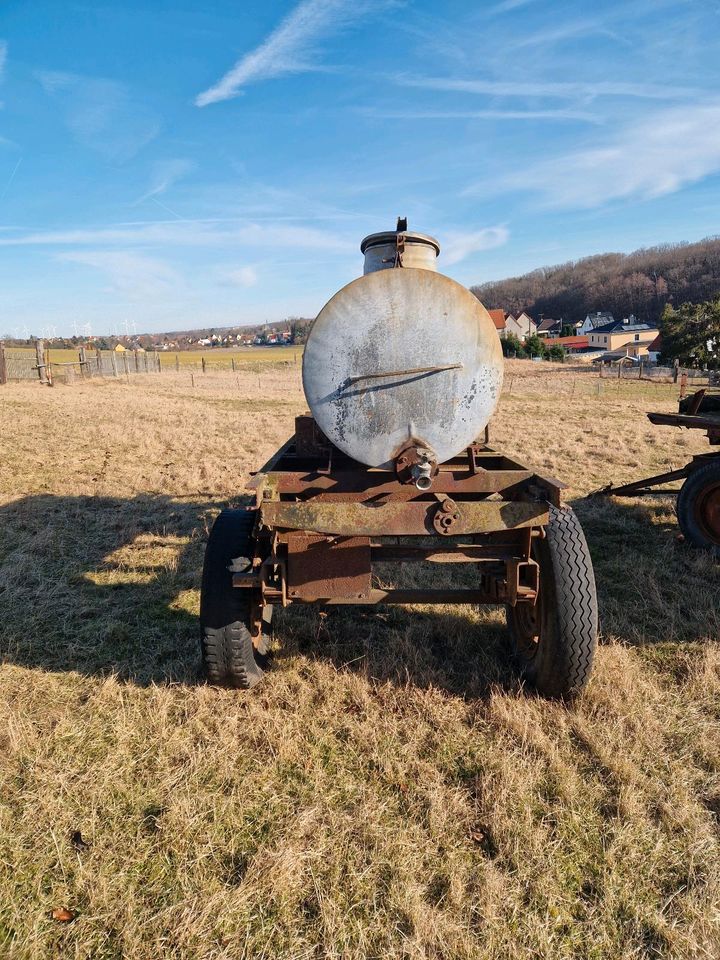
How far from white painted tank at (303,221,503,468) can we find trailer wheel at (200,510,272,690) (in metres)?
0.92

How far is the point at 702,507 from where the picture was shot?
19.1 ft

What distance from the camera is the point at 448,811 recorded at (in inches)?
101

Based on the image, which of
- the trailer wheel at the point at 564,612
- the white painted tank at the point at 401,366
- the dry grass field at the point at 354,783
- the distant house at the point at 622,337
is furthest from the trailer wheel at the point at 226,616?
the distant house at the point at 622,337

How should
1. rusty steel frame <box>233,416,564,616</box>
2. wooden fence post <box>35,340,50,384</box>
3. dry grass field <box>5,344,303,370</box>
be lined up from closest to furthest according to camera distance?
rusty steel frame <box>233,416,564,616</box> < wooden fence post <box>35,340,50,384</box> < dry grass field <box>5,344,303,370</box>

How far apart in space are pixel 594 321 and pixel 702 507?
107 metres

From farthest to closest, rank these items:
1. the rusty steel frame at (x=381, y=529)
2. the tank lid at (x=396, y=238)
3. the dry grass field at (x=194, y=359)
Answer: the dry grass field at (x=194, y=359)
the tank lid at (x=396, y=238)
the rusty steel frame at (x=381, y=529)

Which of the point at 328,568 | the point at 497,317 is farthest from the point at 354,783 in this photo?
the point at 497,317

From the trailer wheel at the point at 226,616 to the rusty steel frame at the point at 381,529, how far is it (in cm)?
10

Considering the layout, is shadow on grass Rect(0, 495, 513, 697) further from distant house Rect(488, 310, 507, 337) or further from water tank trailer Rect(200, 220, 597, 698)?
distant house Rect(488, 310, 507, 337)

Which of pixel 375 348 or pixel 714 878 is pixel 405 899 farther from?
pixel 375 348

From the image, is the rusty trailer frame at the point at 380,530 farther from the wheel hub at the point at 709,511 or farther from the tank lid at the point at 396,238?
the wheel hub at the point at 709,511

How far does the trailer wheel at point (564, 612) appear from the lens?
3.15 m

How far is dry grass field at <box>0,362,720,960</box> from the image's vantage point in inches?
81.1

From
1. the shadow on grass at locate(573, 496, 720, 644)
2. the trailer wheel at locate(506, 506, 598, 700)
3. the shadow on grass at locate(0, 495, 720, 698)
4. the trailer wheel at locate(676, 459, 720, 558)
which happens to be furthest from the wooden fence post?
the trailer wheel at locate(506, 506, 598, 700)
